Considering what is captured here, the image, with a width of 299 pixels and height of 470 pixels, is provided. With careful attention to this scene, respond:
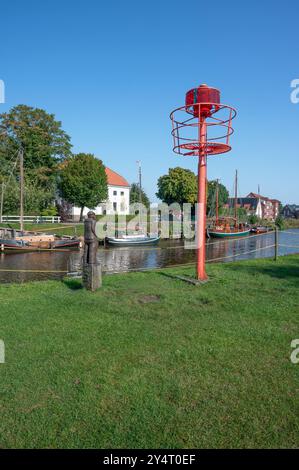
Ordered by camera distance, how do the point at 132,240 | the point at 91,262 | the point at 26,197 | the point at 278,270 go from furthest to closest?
the point at 26,197
the point at 132,240
the point at 278,270
the point at 91,262

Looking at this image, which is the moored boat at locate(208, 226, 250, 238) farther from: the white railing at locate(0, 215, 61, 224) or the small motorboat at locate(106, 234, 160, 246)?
the white railing at locate(0, 215, 61, 224)

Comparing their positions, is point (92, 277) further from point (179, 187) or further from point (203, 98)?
point (179, 187)

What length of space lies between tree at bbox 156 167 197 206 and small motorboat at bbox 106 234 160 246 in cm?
2825

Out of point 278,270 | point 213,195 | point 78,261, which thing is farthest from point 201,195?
point 213,195

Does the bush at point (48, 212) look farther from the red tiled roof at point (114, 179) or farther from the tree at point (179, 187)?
the tree at point (179, 187)

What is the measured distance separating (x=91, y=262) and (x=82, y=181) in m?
40.2

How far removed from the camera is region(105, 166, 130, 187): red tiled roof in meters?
65.0

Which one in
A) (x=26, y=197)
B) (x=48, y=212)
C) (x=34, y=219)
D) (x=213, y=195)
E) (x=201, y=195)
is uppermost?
(x=213, y=195)

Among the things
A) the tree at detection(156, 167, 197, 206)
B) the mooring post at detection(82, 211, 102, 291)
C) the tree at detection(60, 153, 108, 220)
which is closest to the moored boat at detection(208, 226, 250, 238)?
the tree at detection(156, 167, 197, 206)

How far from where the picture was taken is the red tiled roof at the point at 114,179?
65019 mm

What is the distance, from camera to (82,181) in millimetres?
47344

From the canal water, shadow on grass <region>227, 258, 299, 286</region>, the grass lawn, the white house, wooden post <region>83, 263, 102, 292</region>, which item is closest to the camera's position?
the grass lawn

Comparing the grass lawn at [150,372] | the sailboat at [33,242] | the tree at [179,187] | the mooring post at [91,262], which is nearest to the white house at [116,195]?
the tree at [179,187]
